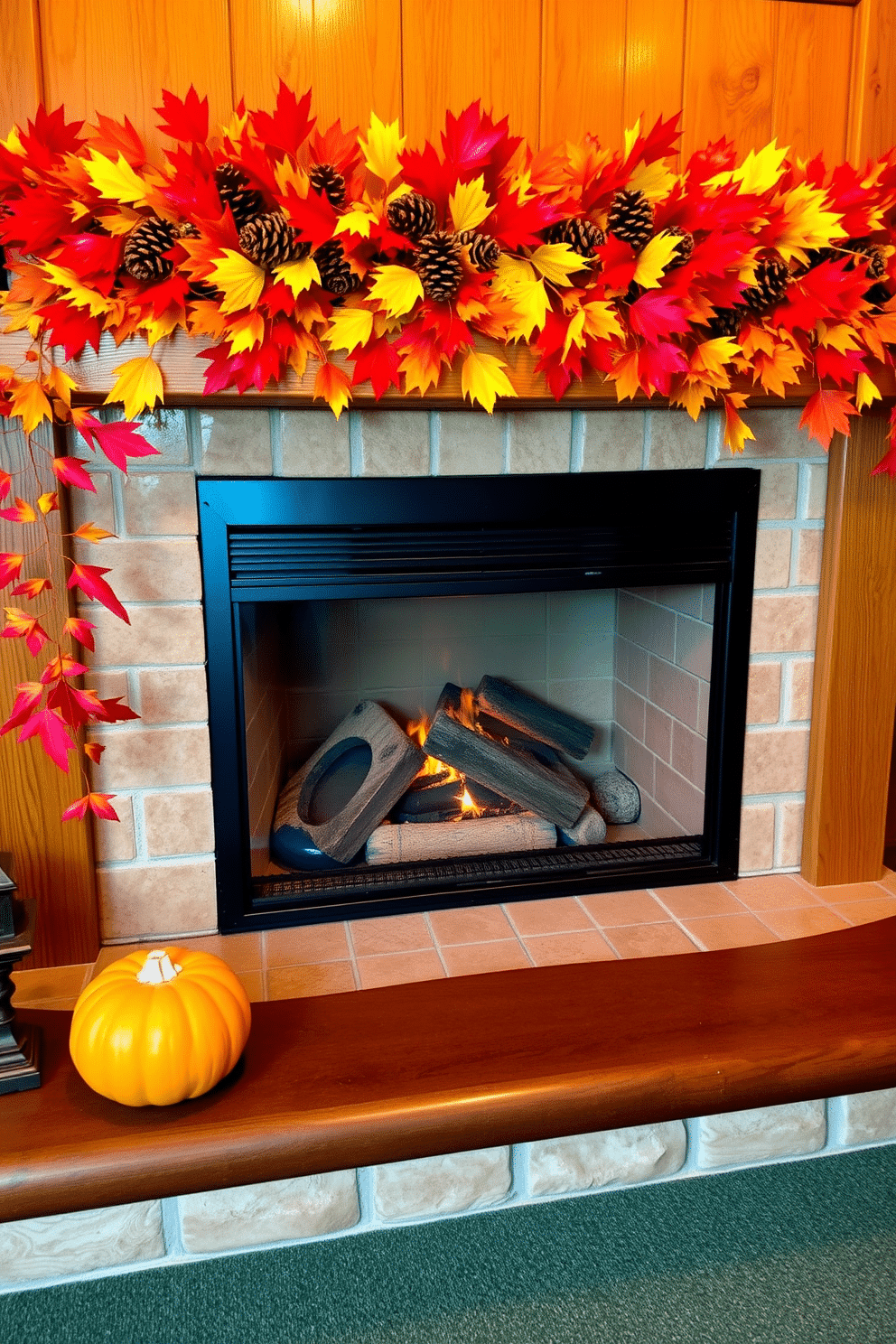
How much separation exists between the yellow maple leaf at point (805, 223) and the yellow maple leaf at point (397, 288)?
0.56 meters

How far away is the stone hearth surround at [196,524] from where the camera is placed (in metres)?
1.52

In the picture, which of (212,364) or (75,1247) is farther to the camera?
(212,364)

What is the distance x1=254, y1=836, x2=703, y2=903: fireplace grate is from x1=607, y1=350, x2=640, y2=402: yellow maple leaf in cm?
85

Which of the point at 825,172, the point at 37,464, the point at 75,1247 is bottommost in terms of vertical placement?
the point at 75,1247

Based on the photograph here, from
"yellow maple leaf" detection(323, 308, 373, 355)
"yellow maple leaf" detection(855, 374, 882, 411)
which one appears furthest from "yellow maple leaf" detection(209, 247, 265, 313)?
"yellow maple leaf" detection(855, 374, 882, 411)

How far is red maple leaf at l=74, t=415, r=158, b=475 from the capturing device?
134 centimetres

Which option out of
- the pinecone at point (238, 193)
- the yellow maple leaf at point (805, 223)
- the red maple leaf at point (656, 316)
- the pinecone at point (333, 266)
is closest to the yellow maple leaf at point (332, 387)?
the pinecone at point (333, 266)

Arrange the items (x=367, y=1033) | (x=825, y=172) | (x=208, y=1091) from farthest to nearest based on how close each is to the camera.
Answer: (x=825, y=172), (x=367, y=1033), (x=208, y=1091)

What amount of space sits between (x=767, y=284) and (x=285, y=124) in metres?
0.71

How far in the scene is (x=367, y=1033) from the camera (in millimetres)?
1312

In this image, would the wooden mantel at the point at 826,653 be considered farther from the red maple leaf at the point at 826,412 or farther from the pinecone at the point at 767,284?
the pinecone at the point at 767,284

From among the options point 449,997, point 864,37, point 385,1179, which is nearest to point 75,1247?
point 385,1179

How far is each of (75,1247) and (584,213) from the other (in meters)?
1.51

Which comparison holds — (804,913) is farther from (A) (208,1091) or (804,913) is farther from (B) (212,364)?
(B) (212,364)
